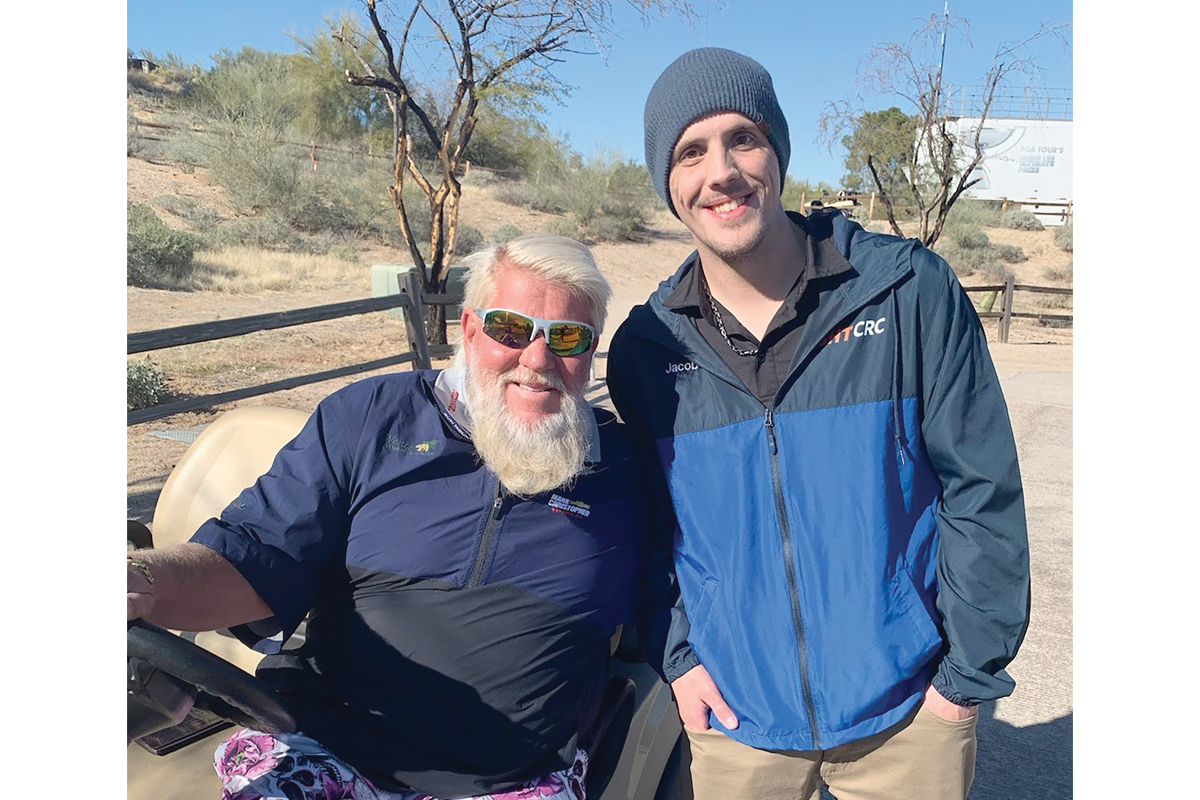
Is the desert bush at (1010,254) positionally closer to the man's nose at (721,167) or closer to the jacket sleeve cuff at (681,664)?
the man's nose at (721,167)

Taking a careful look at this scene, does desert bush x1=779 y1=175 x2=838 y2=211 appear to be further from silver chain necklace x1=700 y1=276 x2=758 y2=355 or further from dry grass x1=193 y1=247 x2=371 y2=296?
silver chain necklace x1=700 y1=276 x2=758 y2=355

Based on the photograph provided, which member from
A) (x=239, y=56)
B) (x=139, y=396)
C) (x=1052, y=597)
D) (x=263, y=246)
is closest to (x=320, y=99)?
(x=239, y=56)

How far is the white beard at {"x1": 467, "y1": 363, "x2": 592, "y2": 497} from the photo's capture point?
6.41 feet

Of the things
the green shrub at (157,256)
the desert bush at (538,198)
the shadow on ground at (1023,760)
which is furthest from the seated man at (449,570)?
the desert bush at (538,198)

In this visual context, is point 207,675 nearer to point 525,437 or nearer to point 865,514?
point 525,437

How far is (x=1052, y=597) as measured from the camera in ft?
14.4

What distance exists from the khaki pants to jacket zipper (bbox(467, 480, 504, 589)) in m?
0.60

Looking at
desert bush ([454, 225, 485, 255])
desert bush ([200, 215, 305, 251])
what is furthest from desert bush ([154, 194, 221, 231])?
desert bush ([454, 225, 485, 255])

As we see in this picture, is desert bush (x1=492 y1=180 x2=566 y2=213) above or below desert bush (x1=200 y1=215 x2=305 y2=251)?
above

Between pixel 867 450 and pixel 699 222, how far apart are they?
58cm

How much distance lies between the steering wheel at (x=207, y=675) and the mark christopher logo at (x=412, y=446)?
616 mm

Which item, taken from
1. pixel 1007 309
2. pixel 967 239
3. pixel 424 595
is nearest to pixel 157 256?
pixel 1007 309

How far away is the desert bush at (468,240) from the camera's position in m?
23.5

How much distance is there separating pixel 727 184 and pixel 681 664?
102 cm
